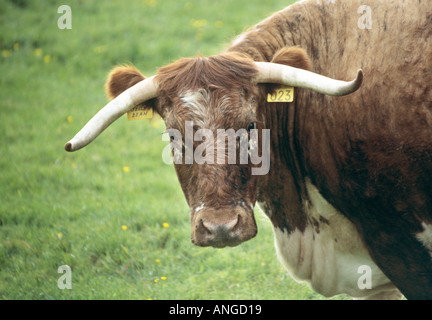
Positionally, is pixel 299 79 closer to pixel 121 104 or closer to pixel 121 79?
pixel 121 104

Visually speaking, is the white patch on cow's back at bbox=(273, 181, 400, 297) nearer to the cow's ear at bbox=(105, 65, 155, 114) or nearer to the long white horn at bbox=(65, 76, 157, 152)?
the long white horn at bbox=(65, 76, 157, 152)

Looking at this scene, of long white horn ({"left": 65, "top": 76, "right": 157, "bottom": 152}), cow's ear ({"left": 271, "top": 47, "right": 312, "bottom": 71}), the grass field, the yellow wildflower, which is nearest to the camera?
long white horn ({"left": 65, "top": 76, "right": 157, "bottom": 152})

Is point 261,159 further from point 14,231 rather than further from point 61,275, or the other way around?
point 14,231

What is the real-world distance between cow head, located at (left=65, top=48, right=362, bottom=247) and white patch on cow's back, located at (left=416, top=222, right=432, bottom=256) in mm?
1146

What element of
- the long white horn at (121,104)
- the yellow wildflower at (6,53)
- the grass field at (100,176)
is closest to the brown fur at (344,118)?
the long white horn at (121,104)

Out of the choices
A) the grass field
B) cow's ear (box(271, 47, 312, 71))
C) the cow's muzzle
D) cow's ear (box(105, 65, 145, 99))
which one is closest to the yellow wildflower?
the grass field

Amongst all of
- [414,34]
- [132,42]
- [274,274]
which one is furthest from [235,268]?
[132,42]

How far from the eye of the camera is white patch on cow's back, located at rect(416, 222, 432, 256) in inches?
152

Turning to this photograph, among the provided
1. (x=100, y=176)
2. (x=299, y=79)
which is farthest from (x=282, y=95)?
(x=100, y=176)

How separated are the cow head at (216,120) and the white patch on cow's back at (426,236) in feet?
3.76

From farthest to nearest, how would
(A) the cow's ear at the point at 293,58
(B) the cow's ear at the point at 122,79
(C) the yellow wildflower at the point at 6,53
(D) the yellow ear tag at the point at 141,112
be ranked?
(C) the yellow wildflower at the point at 6,53, (B) the cow's ear at the point at 122,79, (D) the yellow ear tag at the point at 141,112, (A) the cow's ear at the point at 293,58

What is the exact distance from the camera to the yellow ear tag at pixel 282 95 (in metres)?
3.92

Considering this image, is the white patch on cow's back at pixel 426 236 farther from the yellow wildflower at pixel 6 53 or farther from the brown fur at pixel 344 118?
the yellow wildflower at pixel 6 53

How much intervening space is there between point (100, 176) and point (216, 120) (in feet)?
15.3
